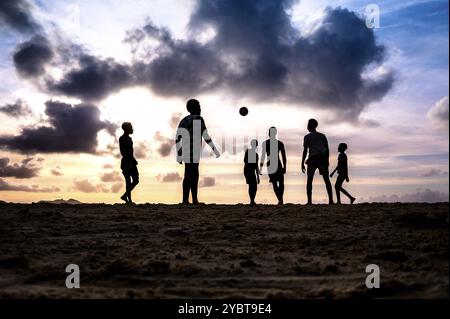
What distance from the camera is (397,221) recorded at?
8.17 m

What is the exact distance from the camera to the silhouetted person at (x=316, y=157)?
12391 millimetres

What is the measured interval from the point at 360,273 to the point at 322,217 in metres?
3.70

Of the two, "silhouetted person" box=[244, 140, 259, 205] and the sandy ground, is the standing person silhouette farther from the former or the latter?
"silhouetted person" box=[244, 140, 259, 205]

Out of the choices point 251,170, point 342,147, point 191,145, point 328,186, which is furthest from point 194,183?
point 342,147

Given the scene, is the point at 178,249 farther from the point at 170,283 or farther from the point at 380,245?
the point at 380,245

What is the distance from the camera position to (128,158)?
525 inches

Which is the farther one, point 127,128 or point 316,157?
point 127,128

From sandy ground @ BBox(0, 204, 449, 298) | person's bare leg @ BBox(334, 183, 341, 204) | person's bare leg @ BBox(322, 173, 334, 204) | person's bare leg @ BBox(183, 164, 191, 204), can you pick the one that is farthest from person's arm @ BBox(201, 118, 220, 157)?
person's bare leg @ BBox(334, 183, 341, 204)

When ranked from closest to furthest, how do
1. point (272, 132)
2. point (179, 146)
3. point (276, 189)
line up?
point (179, 146) → point (272, 132) → point (276, 189)

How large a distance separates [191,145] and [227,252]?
5.42 meters

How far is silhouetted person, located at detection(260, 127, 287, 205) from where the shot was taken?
1320cm

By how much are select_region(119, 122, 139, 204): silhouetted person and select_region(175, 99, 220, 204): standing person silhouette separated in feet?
7.77

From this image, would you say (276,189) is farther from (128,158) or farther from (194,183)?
(128,158)
